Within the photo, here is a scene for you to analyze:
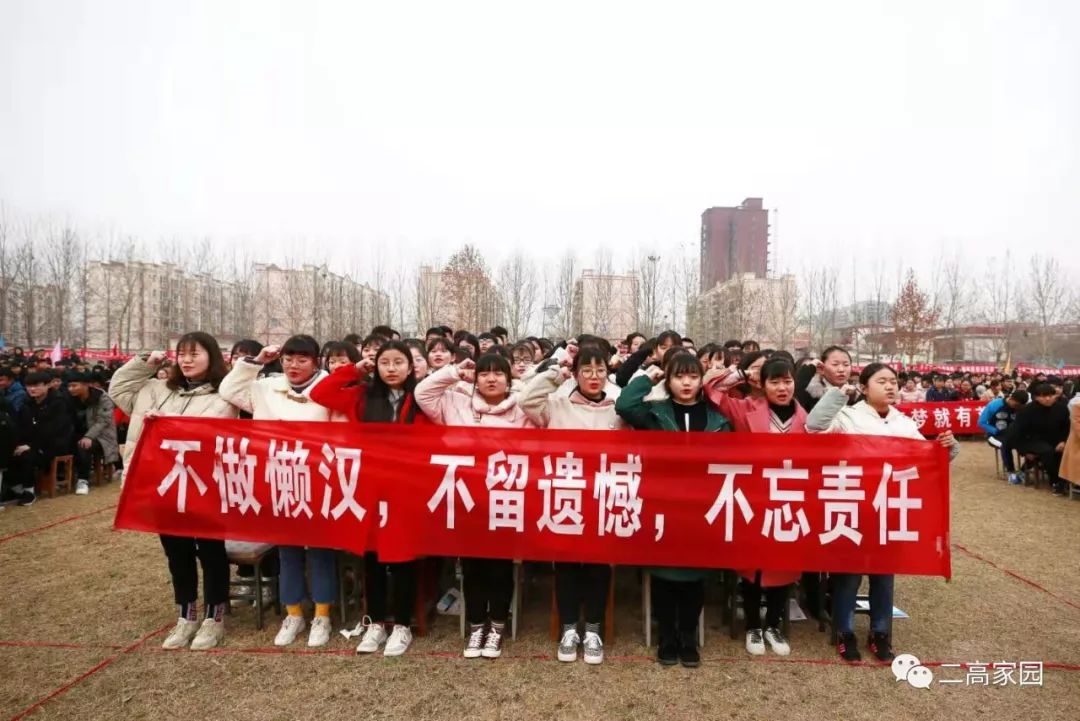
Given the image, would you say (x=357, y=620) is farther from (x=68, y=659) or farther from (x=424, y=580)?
(x=68, y=659)

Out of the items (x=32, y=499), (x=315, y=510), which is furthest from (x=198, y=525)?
(x=32, y=499)

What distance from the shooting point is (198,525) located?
386 centimetres

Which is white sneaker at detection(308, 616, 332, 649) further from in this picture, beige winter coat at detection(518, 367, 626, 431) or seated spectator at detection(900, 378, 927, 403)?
seated spectator at detection(900, 378, 927, 403)

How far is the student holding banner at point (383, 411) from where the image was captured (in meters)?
3.74

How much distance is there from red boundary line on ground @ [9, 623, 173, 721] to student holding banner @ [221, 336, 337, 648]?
889 millimetres

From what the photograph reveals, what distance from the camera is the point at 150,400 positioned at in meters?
4.05

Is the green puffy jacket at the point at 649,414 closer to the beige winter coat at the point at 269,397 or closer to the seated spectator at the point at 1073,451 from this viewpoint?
the beige winter coat at the point at 269,397

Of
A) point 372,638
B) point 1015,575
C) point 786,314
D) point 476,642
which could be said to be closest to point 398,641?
point 372,638

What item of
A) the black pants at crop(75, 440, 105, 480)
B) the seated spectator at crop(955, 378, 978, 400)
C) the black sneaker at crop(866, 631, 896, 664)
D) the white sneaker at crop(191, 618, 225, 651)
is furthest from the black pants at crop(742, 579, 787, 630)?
the seated spectator at crop(955, 378, 978, 400)

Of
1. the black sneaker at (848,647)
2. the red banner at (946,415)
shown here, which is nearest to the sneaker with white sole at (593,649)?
the black sneaker at (848,647)

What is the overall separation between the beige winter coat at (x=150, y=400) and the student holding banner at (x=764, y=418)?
3483 millimetres

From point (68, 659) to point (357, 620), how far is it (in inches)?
68.6

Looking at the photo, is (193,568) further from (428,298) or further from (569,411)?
(428,298)

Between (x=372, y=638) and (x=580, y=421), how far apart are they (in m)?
1.97
